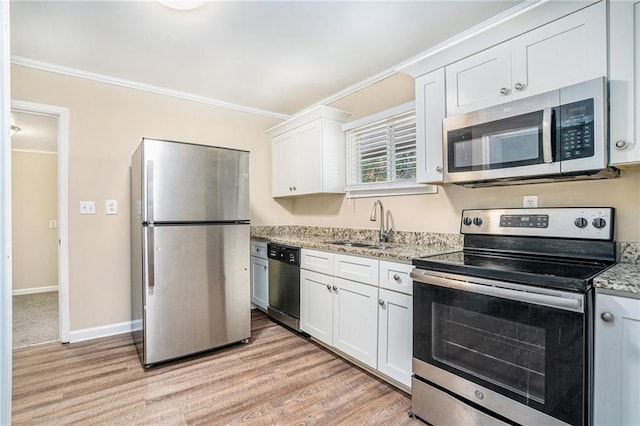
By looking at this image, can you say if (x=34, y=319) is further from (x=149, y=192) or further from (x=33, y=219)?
(x=149, y=192)

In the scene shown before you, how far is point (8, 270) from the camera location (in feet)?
2.96

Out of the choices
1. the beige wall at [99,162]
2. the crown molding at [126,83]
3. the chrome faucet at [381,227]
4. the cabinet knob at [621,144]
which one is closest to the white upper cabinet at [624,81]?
the cabinet knob at [621,144]

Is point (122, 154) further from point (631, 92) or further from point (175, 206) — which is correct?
point (631, 92)

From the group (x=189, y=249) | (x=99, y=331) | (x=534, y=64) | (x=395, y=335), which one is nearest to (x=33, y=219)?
(x=99, y=331)

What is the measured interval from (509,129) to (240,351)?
8.30ft

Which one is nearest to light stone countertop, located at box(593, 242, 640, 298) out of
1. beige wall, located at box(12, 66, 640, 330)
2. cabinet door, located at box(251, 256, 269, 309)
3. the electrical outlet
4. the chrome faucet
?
the electrical outlet

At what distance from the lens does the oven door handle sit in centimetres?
126

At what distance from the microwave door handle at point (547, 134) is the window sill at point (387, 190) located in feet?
2.94

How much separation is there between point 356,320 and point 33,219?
538 cm

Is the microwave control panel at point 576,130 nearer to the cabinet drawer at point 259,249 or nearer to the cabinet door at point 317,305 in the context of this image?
the cabinet door at point 317,305

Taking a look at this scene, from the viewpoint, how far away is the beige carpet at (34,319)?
116 inches

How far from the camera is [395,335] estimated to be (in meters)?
2.04

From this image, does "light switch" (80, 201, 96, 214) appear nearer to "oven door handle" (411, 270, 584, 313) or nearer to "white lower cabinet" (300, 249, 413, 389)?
"white lower cabinet" (300, 249, 413, 389)

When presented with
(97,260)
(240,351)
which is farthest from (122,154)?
(240,351)
